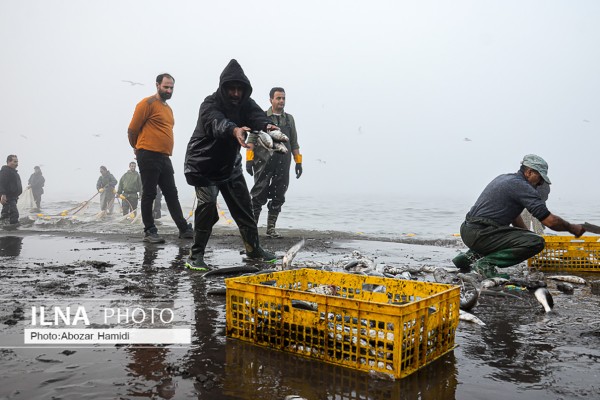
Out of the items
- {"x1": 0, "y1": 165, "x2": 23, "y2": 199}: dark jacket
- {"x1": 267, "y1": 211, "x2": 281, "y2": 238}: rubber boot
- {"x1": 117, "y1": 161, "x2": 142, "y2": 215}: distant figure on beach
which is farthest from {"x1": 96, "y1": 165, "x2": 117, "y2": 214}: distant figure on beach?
{"x1": 267, "y1": 211, "x2": 281, "y2": 238}: rubber boot

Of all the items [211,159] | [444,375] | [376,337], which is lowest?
[444,375]

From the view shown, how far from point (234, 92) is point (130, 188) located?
1389 cm

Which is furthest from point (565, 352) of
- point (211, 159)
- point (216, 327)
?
point (211, 159)

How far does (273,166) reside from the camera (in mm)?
10055

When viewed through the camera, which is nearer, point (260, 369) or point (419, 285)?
point (260, 369)

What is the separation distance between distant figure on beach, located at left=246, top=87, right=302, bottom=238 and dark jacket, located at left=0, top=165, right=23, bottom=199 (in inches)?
369

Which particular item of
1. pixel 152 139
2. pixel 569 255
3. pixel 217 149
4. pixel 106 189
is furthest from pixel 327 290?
pixel 106 189

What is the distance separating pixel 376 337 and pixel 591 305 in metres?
3.09

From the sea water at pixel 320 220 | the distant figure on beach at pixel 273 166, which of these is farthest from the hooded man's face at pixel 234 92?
the sea water at pixel 320 220

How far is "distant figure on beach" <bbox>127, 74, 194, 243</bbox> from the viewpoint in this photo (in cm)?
902

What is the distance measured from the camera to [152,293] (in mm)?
4906

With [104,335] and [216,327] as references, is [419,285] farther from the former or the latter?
[104,335]

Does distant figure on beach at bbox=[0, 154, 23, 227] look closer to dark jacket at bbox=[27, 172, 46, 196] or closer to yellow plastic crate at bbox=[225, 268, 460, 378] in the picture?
dark jacket at bbox=[27, 172, 46, 196]

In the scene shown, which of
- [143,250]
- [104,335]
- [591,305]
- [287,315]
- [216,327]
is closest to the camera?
[287,315]
